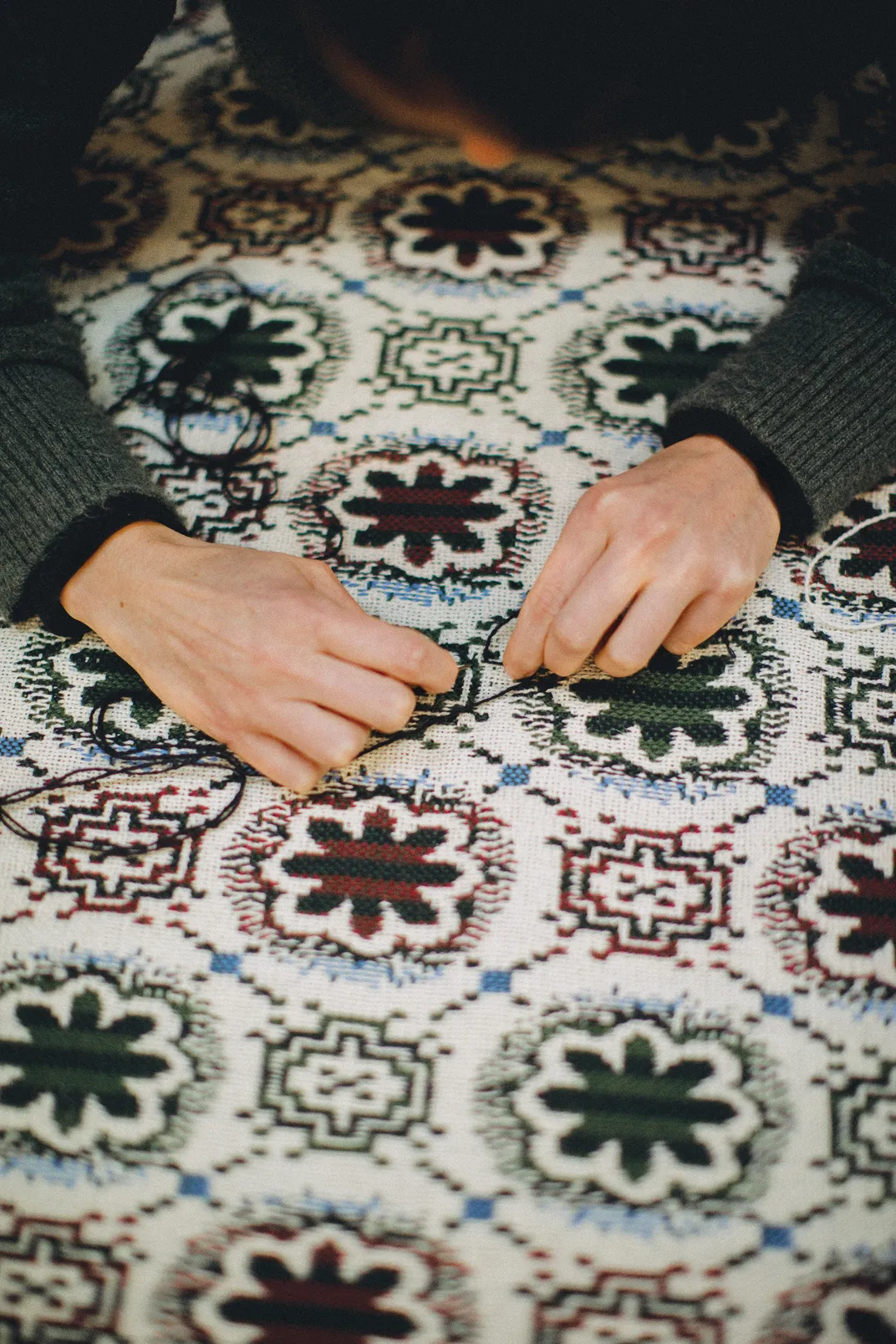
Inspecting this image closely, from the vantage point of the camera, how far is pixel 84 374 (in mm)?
965

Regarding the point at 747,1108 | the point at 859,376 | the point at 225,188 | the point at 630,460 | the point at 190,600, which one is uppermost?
the point at 225,188

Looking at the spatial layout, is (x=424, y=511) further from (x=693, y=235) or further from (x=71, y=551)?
(x=693, y=235)

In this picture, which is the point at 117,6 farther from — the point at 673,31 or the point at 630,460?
the point at 630,460

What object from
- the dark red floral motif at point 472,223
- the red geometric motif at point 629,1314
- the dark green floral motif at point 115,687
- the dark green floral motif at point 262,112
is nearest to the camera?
the red geometric motif at point 629,1314

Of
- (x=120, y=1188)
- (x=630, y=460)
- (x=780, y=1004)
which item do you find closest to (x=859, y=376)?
(x=630, y=460)

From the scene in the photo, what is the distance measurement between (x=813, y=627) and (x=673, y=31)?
0.50 m

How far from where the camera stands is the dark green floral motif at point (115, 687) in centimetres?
82

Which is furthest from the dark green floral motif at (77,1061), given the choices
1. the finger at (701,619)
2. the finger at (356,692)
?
the finger at (701,619)

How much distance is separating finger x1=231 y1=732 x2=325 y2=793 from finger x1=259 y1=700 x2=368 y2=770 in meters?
0.01

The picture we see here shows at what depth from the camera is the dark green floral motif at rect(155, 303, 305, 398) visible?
100cm

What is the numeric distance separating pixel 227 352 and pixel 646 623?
0.57 metres

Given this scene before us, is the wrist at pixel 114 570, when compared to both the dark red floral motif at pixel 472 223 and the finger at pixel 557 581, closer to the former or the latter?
the finger at pixel 557 581

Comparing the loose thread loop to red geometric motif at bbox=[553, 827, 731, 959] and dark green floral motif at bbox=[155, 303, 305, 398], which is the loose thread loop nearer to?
red geometric motif at bbox=[553, 827, 731, 959]

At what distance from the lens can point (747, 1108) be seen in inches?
26.3
